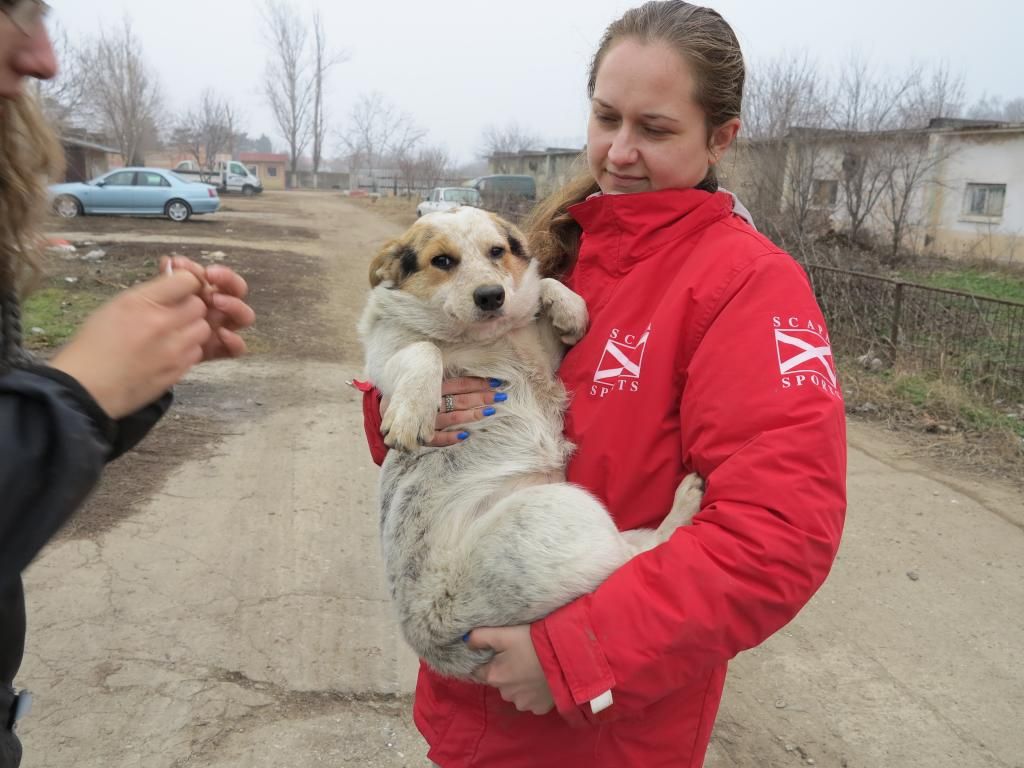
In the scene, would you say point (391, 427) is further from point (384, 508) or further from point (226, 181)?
point (226, 181)

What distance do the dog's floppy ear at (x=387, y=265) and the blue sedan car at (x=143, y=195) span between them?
24.7 meters

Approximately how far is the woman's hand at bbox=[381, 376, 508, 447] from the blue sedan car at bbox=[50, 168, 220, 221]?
2545 centimetres

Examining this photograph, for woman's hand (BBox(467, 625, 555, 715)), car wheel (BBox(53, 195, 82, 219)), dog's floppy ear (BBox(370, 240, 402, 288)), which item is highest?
car wheel (BBox(53, 195, 82, 219))

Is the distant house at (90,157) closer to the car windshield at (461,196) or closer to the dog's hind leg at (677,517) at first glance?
the car windshield at (461,196)

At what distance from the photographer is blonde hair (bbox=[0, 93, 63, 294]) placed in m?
1.85

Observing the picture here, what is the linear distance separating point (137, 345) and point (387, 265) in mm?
1887

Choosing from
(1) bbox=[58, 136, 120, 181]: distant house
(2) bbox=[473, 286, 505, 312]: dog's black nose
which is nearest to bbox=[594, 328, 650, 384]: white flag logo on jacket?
(2) bbox=[473, 286, 505, 312]: dog's black nose

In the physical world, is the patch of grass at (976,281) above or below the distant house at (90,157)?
below

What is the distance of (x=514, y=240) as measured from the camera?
308 cm

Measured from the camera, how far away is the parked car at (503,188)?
27891mm

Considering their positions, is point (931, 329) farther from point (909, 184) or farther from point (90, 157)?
point (90, 157)

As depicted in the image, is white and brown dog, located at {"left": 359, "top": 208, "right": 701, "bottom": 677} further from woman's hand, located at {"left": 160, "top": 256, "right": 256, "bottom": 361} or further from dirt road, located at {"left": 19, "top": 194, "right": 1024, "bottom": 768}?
dirt road, located at {"left": 19, "top": 194, "right": 1024, "bottom": 768}

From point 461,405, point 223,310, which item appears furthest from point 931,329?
point 223,310

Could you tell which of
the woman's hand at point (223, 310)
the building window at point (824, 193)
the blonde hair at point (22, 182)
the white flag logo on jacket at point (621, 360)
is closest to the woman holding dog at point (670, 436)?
the white flag logo on jacket at point (621, 360)
